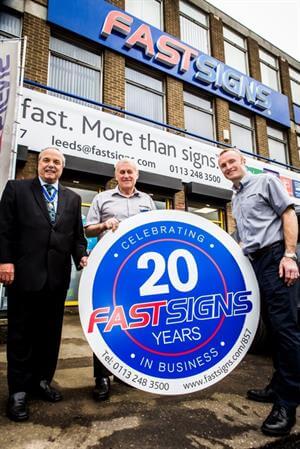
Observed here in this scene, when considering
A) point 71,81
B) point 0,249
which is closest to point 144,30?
point 71,81

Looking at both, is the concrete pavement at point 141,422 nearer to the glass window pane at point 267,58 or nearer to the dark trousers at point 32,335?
the dark trousers at point 32,335

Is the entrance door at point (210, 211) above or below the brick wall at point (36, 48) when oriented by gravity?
below

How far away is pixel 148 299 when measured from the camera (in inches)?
69.6

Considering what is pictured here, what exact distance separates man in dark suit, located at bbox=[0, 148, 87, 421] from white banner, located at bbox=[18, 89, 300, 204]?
3.15 metres

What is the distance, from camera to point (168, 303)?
5.89 feet

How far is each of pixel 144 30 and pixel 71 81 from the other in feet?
8.40

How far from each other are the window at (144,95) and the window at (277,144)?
4.77m

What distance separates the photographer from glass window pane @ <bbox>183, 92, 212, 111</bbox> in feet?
29.0

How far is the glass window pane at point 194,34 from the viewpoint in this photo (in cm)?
937

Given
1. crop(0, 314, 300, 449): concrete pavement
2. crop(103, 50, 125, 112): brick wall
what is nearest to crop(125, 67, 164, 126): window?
crop(103, 50, 125, 112): brick wall

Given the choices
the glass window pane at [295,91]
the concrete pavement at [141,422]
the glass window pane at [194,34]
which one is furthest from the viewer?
the glass window pane at [295,91]

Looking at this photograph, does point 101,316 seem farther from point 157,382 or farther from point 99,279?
point 157,382

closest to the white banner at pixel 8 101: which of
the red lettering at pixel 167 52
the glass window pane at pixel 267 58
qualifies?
the red lettering at pixel 167 52

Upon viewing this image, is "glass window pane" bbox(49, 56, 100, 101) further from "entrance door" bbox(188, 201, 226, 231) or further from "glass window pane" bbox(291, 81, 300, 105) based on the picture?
"glass window pane" bbox(291, 81, 300, 105)
